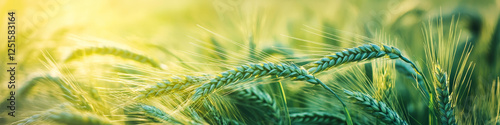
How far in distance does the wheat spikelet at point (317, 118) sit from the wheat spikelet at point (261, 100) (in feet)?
0.13

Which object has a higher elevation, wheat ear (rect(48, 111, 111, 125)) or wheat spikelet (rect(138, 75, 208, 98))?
wheat spikelet (rect(138, 75, 208, 98))

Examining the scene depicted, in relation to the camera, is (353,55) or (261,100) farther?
(261,100)

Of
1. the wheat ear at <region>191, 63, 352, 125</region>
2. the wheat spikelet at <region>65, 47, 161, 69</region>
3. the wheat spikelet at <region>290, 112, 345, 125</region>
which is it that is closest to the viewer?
the wheat ear at <region>191, 63, 352, 125</region>

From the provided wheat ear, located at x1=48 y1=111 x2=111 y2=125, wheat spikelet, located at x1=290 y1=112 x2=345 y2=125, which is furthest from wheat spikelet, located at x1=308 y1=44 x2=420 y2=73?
wheat ear, located at x1=48 y1=111 x2=111 y2=125

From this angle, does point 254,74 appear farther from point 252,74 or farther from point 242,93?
point 242,93

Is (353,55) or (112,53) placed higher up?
(112,53)

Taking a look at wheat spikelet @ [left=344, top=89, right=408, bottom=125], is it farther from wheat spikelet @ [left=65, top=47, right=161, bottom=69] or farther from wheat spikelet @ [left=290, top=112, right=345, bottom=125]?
wheat spikelet @ [left=65, top=47, right=161, bottom=69]

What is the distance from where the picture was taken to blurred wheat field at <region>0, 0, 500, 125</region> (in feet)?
1.74

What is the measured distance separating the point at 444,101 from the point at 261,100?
327 mm

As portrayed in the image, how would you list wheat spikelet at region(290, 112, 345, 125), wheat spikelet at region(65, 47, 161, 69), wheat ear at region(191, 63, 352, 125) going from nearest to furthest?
1. wheat ear at region(191, 63, 352, 125)
2. wheat spikelet at region(290, 112, 345, 125)
3. wheat spikelet at region(65, 47, 161, 69)

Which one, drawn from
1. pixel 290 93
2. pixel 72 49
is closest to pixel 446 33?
pixel 290 93

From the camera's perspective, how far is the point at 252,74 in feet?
1.72

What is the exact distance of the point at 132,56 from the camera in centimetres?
78

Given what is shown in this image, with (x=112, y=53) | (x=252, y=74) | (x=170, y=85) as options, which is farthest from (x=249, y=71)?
(x=112, y=53)
